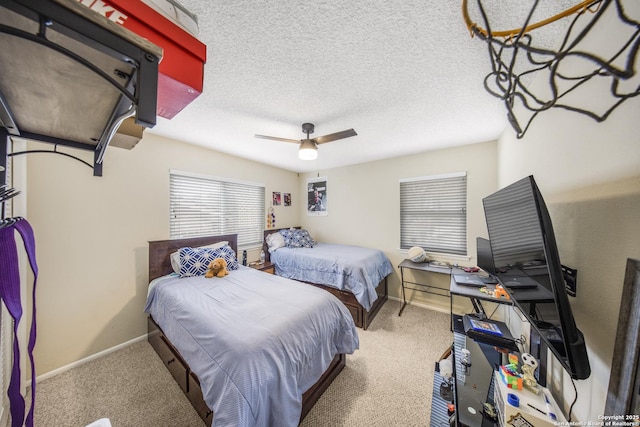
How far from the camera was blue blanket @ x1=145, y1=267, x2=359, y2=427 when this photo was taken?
115 centimetres

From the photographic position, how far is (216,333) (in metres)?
1.40

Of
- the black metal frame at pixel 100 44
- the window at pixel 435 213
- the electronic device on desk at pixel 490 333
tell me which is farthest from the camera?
the window at pixel 435 213

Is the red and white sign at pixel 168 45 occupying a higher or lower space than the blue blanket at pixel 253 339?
higher

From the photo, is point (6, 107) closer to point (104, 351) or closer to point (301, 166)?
point (104, 351)

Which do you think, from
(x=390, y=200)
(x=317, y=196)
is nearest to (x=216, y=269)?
(x=317, y=196)

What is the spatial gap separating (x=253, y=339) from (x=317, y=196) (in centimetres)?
341

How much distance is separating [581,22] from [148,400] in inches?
141

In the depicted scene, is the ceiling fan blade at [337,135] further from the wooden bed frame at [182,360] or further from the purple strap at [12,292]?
the wooden bed frame at [182,360]

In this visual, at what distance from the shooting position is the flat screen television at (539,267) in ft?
2.35

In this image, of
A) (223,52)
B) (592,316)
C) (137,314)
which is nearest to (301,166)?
(223,52)

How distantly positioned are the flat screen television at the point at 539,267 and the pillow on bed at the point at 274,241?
3187 mm

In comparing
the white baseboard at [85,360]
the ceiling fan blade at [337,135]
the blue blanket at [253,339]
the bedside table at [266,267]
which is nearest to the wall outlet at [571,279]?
the blue blanket at [253,339]

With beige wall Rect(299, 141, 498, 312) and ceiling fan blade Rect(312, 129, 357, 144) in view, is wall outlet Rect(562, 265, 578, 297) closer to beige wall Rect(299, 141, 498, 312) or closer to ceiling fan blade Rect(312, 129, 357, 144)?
ceiling fan blade Rect(312, 129, 357, 144)

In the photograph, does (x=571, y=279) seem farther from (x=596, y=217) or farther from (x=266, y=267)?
(x=266, y=267)
